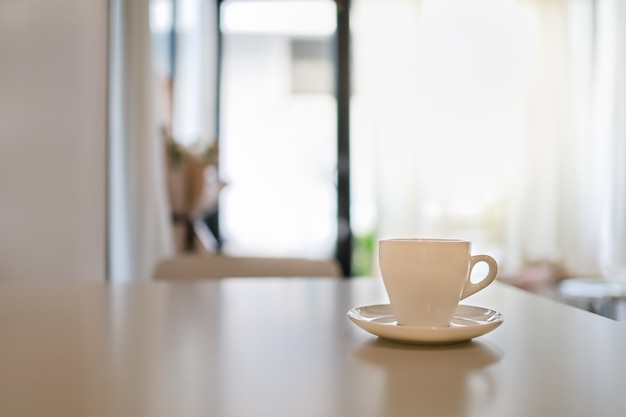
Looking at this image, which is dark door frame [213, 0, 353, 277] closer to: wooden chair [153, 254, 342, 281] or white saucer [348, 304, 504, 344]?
wooden chair [153, 254, 342, 281]

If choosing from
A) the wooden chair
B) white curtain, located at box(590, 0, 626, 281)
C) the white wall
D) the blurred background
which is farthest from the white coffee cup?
white curtain, located at box(590, 0, 626, 281)

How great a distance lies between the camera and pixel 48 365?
1.63 ft

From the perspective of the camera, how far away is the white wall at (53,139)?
159 cm

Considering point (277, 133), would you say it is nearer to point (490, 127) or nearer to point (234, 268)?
point (490, 127)

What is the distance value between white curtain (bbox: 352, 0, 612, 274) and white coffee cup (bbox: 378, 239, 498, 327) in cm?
350

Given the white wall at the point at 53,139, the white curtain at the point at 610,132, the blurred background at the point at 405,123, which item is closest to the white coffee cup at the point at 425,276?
the white wall at the point at 53,139

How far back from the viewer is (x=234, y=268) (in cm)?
150

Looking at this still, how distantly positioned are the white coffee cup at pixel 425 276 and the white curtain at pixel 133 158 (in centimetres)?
213

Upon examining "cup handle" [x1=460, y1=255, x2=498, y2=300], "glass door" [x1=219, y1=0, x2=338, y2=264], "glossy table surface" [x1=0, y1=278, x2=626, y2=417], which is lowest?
"glossy table surface" [x1=0, y1=278, x2=626, y2=417]

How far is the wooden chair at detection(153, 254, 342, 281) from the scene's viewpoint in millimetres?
1491

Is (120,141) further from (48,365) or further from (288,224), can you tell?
(48,365)

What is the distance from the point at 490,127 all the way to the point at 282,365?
12.9 feet

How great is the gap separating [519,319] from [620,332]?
0.12 meters

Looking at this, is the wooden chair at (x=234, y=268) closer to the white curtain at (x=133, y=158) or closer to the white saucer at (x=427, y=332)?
the white saucer at (x=427, y=332)
